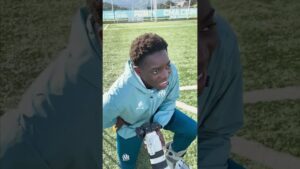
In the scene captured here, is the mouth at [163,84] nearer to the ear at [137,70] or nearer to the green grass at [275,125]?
the ear at [137,70]

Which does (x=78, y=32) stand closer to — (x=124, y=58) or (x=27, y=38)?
(x=124, y=58)

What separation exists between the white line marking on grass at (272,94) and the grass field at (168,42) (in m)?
1.56

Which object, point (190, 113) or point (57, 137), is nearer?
point (190, 113)

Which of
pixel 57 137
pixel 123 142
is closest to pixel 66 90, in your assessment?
Answer: pixel 57 137

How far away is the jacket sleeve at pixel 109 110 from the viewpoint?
125 cm

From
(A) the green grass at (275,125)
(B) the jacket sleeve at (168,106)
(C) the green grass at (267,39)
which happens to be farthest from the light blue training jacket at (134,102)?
(C) the green grass at (267,39)

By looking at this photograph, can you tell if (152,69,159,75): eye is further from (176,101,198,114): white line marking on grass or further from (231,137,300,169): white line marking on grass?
(231,137,300,169): white line marking on grass

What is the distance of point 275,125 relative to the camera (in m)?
2.58

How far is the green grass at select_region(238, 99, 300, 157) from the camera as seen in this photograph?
8.06 ft

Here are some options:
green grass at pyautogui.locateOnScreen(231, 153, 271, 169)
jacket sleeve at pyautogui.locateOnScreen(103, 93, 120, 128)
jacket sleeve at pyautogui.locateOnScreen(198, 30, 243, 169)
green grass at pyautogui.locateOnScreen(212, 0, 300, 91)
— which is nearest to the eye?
jacket sleeve at pyautogui.locateOnScreen(103, 93, 120, 128)

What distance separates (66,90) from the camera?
146 centimetres

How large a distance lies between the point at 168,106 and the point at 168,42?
0.15m

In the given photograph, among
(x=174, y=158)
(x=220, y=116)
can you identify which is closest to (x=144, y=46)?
(x=174, y=158)

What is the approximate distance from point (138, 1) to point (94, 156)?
45 cm
